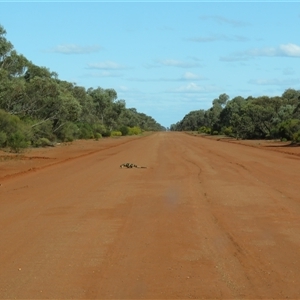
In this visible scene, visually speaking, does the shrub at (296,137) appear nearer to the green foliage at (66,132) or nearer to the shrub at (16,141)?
the green foliage at (66,132)

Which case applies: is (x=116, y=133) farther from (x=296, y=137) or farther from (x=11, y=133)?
(x=11, y=133)

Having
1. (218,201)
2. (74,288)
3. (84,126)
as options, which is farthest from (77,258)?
(84,126)

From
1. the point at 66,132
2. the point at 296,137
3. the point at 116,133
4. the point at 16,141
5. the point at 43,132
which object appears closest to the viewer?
the point at 16,141

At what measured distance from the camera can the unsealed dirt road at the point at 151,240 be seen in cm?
724

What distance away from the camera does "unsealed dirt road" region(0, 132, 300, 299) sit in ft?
23.8

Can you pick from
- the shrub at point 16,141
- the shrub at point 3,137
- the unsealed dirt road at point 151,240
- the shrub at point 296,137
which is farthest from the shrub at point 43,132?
the unsealed dirt road at point 151,240

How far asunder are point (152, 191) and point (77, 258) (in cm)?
811

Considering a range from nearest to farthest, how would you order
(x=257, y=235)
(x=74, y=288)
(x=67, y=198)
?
(x=74, y=288)
(x=257, y=235)
(x=67, y=198)

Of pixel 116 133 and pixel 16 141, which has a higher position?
pixel 16 141

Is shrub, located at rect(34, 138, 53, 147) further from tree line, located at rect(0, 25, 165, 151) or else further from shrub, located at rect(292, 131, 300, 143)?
shrub, located at rect(292, 131, 300, 143)

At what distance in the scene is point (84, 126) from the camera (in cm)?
8206

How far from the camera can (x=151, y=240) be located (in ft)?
32.5

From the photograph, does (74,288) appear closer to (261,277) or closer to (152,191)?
(261,277)

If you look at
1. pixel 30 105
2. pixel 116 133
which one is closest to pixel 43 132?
pixel 30 105
